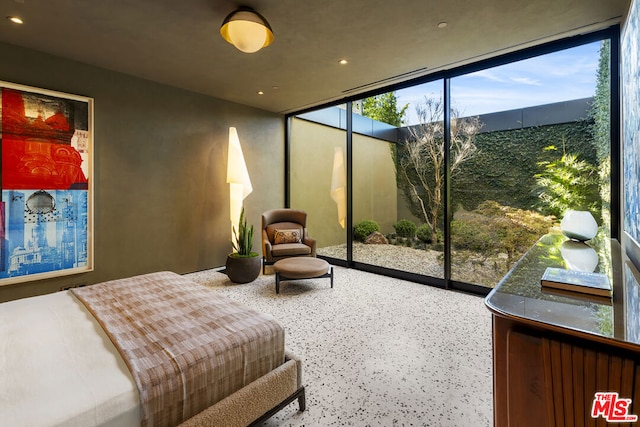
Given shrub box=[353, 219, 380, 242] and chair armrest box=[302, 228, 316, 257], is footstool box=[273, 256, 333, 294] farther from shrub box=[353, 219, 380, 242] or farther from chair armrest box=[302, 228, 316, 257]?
shrub box=[353, 219, 380, 242]

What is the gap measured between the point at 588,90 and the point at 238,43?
3.23 meters

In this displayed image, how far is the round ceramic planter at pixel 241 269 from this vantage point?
3.80 metres

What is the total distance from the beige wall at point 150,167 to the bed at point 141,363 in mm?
1895

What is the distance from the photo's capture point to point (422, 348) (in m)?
2.25

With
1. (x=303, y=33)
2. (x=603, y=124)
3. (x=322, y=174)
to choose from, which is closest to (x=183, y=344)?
(x=303, y=33)

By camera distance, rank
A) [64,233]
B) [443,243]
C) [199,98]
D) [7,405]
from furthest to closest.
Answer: [199,98] < [443,243] < [64,233] < [7,405]

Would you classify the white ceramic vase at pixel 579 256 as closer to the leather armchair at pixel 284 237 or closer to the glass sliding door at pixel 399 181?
the glass sliding door at pixel 399 181

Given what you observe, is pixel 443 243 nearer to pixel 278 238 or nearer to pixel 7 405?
pixel 278 238

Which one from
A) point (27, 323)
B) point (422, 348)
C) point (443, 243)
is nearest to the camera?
point (27, 323)

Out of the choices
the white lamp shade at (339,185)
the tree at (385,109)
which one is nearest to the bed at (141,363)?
the white lamp shade at (339,185)

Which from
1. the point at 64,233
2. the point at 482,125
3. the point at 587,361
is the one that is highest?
the point at 482,125

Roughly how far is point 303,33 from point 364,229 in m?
2.87

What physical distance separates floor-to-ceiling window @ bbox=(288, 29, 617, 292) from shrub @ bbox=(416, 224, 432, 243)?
15mm

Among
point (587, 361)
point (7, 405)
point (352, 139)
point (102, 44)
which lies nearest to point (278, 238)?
point (352, 139)
